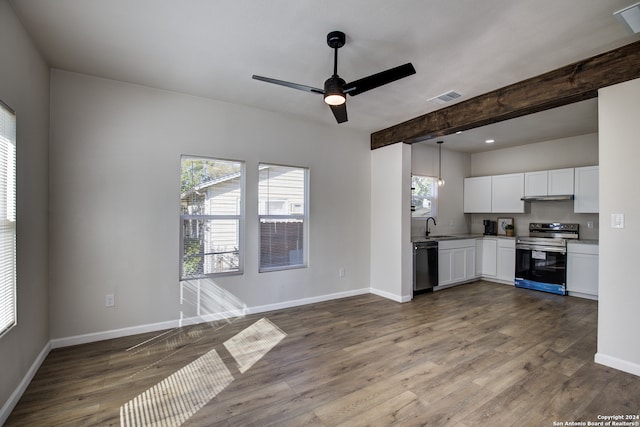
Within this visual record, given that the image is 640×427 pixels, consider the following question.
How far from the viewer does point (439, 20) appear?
7.34 ft

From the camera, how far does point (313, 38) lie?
2.46 m

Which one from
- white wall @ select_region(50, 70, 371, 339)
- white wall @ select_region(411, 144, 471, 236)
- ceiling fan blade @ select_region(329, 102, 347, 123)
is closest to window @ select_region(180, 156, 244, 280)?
white wall @ select_region(50, 70, 371, 339)

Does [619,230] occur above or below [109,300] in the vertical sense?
above

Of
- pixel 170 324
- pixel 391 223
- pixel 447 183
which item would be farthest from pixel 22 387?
pixel 447 183

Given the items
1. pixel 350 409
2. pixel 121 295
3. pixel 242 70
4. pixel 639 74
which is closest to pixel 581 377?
pixel 350 409

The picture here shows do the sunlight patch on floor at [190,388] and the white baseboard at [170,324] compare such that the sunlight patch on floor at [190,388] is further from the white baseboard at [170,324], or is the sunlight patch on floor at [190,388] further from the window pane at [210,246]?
the window pane at [210,246]

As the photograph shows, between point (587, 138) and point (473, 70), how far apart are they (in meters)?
3.87

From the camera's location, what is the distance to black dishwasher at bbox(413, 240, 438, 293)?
5.07 meters

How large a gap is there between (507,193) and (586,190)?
1.23 meters

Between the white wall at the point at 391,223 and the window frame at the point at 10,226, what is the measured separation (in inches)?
171

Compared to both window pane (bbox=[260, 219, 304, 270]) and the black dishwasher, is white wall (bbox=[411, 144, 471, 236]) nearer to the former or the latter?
the black dishwasher

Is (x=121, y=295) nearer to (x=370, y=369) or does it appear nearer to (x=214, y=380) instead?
(x=214, y=380)

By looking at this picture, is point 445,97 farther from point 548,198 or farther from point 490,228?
point 490,228

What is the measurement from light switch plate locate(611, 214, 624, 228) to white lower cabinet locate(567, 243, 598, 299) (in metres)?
2.77
